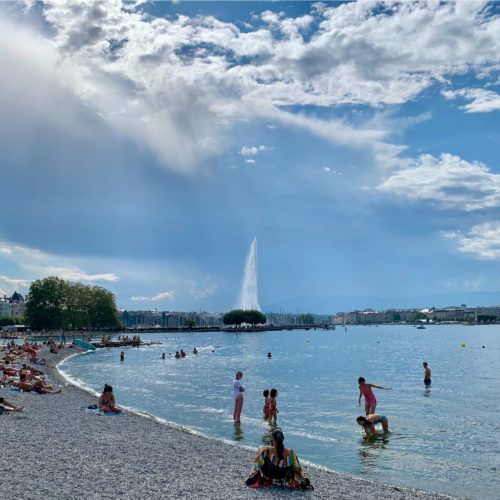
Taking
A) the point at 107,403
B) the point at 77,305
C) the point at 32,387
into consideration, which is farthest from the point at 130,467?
the point at 77,305

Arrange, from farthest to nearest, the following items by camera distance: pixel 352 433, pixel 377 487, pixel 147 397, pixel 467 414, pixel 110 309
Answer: pixel 110 309 < pixel 147 397 < pixel 467 414 < pixel 352 433 < pixel 377 487

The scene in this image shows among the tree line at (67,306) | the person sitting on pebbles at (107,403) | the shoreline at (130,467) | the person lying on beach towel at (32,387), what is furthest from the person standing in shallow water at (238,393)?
the tree line at (67,306)

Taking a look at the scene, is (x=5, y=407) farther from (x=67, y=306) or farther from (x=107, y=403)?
(x=67, y=306)

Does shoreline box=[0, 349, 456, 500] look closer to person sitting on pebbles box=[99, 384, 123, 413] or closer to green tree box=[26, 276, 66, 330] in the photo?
person sitting on pebbles box=[99, 384, 123, 413]

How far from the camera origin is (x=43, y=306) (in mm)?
132000

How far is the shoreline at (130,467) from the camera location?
1029 centimetres

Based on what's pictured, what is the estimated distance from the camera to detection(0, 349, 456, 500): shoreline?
405 inches

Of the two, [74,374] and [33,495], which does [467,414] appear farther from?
[74,374]

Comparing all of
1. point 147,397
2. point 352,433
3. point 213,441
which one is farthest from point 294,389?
point 213,441

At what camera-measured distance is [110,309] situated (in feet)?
500

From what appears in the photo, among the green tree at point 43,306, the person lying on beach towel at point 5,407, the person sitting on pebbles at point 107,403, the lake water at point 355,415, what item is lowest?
the lake water at point 355,415

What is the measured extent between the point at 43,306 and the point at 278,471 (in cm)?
13324

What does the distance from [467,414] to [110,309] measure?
454 feet

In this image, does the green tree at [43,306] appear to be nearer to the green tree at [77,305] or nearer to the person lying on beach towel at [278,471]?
the green tree at [77,305]
